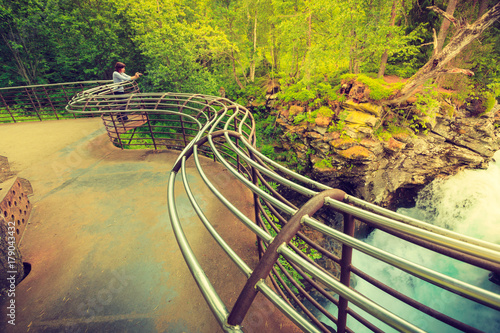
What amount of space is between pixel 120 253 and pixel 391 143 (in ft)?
31.2

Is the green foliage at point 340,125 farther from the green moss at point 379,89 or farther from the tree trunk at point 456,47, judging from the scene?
the tree trunk at point 456,47

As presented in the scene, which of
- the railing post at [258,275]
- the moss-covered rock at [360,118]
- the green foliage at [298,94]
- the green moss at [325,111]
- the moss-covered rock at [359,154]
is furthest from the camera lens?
the green foliage at [298,94]

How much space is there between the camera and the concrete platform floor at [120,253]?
6.84ft

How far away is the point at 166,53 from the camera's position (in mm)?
9852

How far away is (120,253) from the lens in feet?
8.87

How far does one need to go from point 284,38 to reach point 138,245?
1323 cm

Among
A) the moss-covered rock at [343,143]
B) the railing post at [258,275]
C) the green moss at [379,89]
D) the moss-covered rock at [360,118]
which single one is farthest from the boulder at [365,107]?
the railing post at [258,275]

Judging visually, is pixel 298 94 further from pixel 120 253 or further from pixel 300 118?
pixel 120 253

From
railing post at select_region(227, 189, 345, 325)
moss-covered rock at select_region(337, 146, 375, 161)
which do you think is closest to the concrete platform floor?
railing post at select_region(227, 189, 345, 325)

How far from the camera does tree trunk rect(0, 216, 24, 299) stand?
2.24m

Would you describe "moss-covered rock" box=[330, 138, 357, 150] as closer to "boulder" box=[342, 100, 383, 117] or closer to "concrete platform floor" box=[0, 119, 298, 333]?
"boulder" box=[342, 100, 383, 117]

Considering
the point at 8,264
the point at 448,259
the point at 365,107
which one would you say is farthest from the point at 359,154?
the point at 8,264

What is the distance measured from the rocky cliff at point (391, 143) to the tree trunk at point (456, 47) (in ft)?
4.22

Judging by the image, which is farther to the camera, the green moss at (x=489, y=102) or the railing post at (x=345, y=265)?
the green moss at (x=489, y=102)
